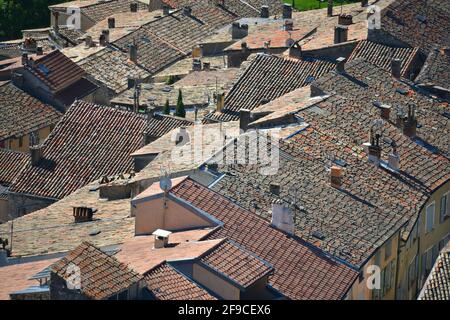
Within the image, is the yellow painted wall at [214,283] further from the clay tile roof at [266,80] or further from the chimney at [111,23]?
the chimney at [111,23]

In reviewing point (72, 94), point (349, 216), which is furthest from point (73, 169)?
point (349, 216)

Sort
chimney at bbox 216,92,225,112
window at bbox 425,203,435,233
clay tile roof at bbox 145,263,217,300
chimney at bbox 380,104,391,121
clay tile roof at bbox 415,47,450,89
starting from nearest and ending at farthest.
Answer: clay tile roof at bbox 145,263,217,300 < window at bbox 425,203,435,233 < chimney at bbox 380,104,391,121 < clay tile roof at bbox 415,47,450,89 < chimney at bbox 216,92,225,112

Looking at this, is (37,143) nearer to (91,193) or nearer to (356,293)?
(91,193)

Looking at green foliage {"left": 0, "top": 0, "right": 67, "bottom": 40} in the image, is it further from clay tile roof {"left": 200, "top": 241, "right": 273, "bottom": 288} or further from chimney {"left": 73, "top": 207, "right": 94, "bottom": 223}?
clay tile roof {"left": 200, "top": 241, "right": 273, "bottom": 288}

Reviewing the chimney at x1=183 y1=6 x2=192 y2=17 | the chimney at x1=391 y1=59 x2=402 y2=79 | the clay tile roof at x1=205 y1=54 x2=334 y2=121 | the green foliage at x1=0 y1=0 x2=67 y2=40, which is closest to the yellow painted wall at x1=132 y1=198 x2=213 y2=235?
the clay tile roof at x1=205 y1=54 x2=334 y2=121

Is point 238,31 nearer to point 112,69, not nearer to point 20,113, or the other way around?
point 112,69
